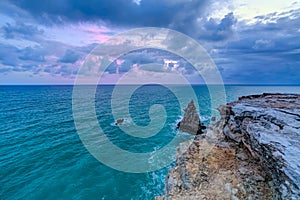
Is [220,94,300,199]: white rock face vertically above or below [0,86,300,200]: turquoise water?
above

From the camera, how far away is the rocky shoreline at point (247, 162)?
6871 millimetres

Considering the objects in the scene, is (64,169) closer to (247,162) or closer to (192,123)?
(247,162)

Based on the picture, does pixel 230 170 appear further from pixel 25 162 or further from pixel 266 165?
pixel 25 162

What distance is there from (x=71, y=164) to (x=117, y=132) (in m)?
16.3

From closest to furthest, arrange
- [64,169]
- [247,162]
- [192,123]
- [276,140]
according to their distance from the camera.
→ 1. [276,140]
2. [247,162]
3. [64,169]
4. [192,123]

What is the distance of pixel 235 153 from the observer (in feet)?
38.0

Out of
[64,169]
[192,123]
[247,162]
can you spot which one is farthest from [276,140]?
[192,123]

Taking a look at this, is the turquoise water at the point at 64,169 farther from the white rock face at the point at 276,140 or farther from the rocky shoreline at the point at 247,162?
the white rock face at the point at 276,140

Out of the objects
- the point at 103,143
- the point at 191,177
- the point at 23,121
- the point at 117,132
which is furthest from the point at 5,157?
the point at 191,177

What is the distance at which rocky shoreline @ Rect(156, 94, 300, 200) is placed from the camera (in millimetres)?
6871

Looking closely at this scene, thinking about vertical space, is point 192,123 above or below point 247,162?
below

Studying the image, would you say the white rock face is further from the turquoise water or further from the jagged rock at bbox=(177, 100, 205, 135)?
the jagged rock at bbox=(177, 100, 205, 135)

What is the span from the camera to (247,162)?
34.0 ft

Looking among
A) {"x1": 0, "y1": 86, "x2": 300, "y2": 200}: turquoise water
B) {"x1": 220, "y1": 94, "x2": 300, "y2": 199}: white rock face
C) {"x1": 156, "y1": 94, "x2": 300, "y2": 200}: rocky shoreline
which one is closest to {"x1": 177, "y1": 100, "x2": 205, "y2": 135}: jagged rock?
{"x1": 0, "y1": 86, "x2": 300, "y2": 200}: turquoise water
